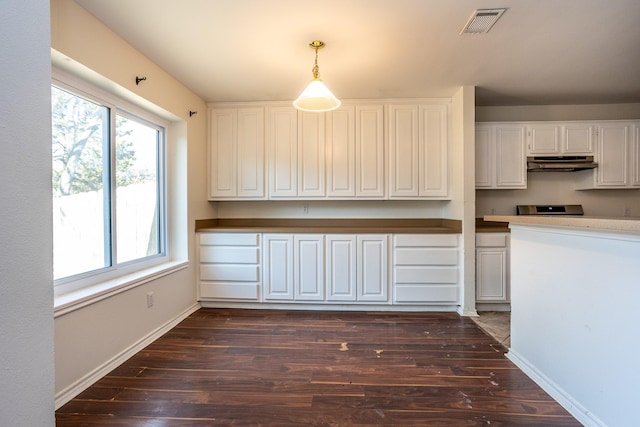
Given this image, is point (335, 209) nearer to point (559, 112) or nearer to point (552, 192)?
point (552, 192)

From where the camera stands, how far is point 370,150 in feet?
11.0

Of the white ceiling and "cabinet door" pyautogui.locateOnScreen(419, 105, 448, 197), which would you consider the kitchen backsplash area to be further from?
the white ceiling

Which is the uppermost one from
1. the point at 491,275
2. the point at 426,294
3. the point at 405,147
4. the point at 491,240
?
the point at 405,147

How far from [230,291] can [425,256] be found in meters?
2.17

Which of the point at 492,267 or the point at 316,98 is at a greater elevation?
the point at 316,98

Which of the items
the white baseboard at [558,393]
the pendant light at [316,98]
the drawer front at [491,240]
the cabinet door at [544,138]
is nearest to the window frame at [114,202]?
the pendant light at [316,98]

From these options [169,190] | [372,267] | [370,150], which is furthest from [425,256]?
[169,190]

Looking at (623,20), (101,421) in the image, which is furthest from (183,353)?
(623,20)

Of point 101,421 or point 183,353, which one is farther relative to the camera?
point 183,353

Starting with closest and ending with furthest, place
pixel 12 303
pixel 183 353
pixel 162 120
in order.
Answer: pixel 12 303
pixel 183 353
pixel 162 120

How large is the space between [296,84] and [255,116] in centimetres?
72

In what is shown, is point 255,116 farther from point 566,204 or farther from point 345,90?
point 566,204

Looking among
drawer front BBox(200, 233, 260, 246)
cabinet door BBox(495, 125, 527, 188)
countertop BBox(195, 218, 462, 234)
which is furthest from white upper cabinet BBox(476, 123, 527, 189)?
drawer front BBox(200, 233, 260, 246)

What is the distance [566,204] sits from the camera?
3.63m
